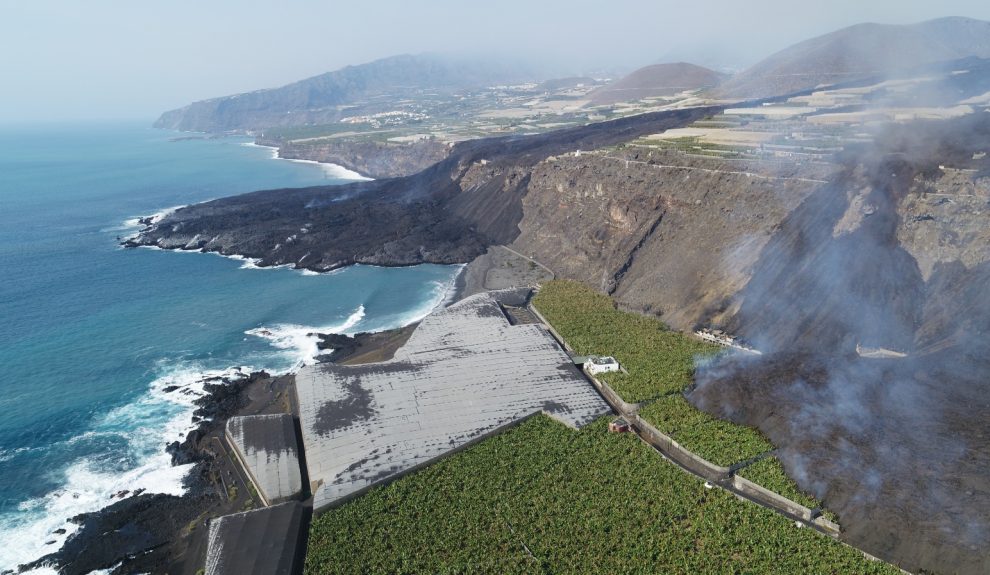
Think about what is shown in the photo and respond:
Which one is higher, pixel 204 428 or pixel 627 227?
pixel 627 227

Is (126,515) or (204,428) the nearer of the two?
(126,515)

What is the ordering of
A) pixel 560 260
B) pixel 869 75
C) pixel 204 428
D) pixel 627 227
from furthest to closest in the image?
pixel 869 75, pixel 560 260, pixel 627 227, pixel 204 428

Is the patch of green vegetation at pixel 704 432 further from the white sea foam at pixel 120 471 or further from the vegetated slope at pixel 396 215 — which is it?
the vegetated slope at pixel 396 215

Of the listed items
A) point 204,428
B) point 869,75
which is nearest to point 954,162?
point 204,428

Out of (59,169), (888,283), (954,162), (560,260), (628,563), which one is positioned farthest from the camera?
(59,169)

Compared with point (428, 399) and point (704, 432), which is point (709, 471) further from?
point (428, 399)

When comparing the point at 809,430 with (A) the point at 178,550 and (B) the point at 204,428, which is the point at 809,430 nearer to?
(A) the point at 178,550

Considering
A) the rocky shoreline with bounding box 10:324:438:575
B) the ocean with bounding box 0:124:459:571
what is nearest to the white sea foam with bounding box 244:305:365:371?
the ocean with bounding box 0:124:459:571
